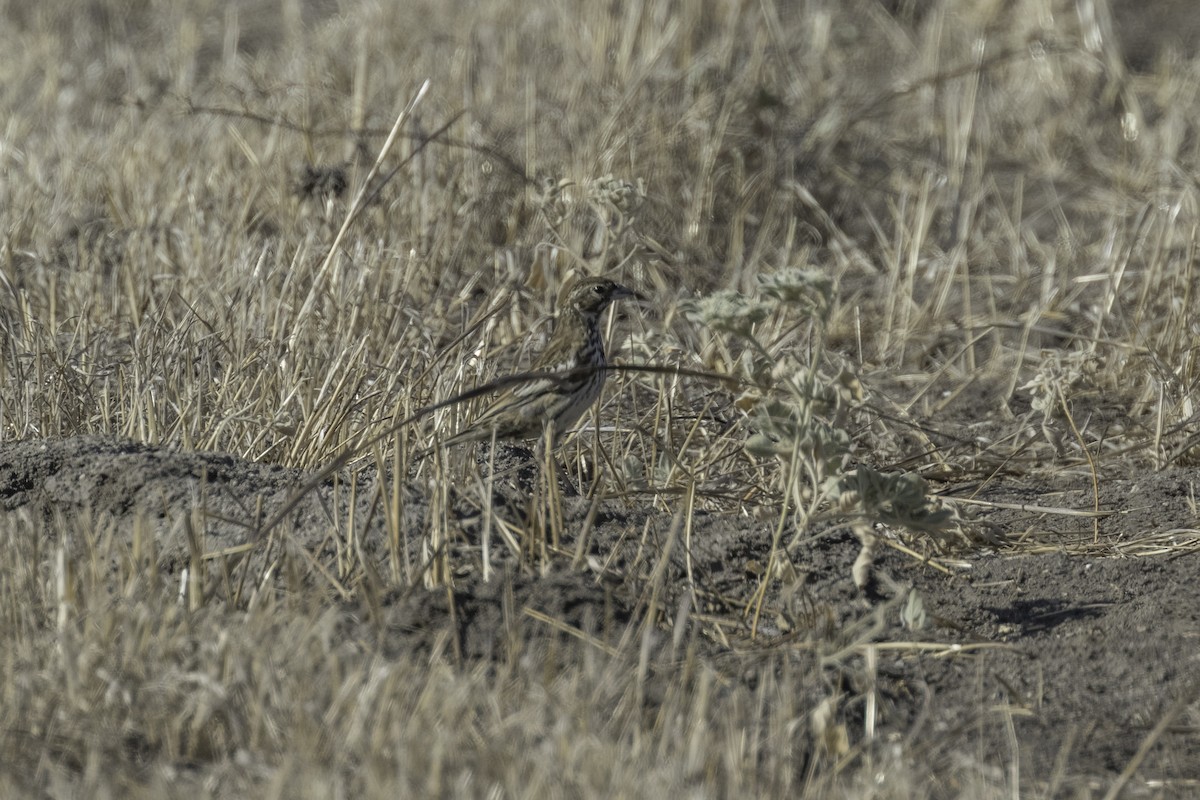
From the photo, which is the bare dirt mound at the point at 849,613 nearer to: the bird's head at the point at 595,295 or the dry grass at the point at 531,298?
the dry grass at the point at 531,298

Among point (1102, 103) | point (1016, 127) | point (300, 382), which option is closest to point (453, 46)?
point (1016, 127)

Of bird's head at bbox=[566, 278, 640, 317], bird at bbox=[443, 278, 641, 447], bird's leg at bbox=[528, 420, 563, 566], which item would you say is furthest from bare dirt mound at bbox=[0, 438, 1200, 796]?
bird's head at bbox=[566, 278, 640, 317]

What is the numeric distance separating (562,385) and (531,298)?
5.01ft

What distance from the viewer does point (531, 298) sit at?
671 cm

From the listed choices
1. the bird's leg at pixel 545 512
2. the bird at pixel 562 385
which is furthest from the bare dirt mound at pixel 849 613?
the bird at pixel 562 385

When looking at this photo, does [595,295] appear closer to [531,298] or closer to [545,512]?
[531,298]

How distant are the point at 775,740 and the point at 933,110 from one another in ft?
23.6

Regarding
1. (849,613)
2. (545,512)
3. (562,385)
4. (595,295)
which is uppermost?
(595,295)

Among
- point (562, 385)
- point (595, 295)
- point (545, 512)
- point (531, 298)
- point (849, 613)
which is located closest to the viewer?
point (849, 613)

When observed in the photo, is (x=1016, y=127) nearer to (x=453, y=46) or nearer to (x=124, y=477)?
(x=453, y=46)

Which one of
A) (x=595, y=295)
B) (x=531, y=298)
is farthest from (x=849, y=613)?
(x=531, y=298)

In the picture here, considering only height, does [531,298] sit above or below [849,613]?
above

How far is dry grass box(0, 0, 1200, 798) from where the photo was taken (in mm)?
3268

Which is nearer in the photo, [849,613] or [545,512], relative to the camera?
[849,613]
